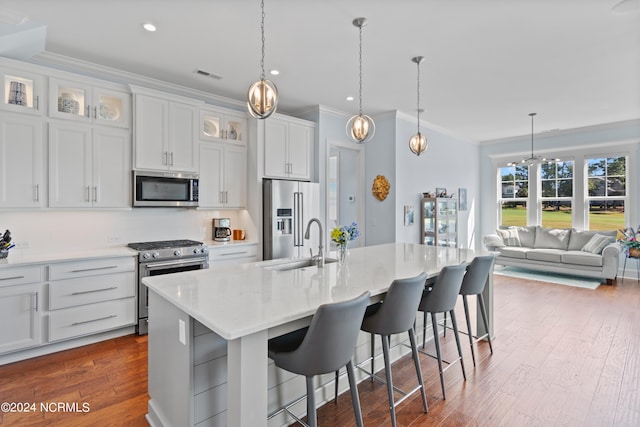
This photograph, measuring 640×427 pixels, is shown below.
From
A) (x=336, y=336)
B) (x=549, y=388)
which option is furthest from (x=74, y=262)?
(x=549, y=388)

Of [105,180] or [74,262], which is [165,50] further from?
[74,262]

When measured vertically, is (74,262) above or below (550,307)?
above

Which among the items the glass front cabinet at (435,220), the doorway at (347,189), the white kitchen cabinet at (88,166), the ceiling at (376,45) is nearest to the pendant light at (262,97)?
the ceiling at (376,45)

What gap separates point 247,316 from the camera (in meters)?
1.50

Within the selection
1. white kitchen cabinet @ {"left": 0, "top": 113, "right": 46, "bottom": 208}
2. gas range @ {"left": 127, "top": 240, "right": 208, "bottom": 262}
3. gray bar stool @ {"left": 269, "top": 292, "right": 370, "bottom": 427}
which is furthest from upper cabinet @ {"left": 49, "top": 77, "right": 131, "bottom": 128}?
gray bar stool @ {"left": 269, "top": 292, "right": 370, "bottom": 427}

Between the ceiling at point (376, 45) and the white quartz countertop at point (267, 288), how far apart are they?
2.06m

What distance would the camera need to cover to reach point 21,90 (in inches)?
122

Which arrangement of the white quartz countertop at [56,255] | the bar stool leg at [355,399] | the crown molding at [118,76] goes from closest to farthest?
the bar stool leg at [355,399] → the white quartz countertop at [56,255] → the crown molding at [118,76]

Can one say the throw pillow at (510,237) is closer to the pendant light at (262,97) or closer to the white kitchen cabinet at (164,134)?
the white kitchen cabinet at (164,134)

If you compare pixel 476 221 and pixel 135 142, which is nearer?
pixel 135 142

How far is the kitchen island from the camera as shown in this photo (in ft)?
4.71

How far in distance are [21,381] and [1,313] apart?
62cm

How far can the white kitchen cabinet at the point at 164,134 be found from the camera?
374cm

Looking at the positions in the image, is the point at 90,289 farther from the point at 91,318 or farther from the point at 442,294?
the point at 442,294
